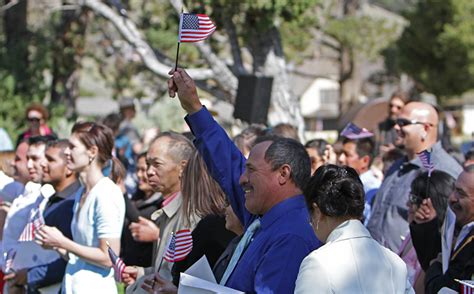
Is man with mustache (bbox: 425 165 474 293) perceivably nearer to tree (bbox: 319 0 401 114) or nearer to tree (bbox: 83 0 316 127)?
tree (bbox: 83 0 316 127)

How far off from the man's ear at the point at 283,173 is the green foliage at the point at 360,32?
75.0 feet

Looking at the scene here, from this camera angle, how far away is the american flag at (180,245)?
16.0 ft

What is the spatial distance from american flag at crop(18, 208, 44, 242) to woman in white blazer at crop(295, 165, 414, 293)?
2814 millimetres

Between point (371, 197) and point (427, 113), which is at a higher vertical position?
point (427, 113)

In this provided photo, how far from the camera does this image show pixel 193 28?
5.12 meters

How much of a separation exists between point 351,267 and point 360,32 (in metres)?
23.9

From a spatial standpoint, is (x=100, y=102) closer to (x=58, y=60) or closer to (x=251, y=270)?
(x=58, y=60)

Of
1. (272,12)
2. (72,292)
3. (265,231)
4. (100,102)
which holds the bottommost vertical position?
(100,102)

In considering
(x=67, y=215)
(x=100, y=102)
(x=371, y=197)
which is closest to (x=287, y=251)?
(x=67, y=215)

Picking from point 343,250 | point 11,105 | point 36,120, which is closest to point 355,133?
point 343,250

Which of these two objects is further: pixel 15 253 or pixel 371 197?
pixel 371 197

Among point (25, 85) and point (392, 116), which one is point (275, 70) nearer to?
point (25, 85)

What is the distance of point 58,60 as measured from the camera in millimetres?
23781

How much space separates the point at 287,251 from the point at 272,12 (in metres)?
12.9
